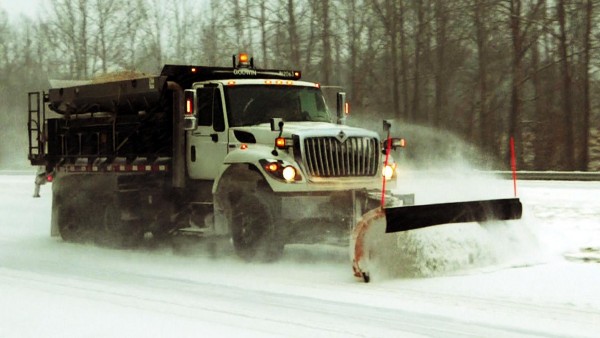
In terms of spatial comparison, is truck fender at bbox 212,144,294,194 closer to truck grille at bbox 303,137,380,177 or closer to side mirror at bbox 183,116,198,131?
truck grille at bbox 303,137,380,177

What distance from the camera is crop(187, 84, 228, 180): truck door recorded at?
37.2 ft

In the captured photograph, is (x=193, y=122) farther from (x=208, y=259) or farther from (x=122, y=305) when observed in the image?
(x=122, y=305)

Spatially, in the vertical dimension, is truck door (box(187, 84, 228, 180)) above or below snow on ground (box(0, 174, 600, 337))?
above

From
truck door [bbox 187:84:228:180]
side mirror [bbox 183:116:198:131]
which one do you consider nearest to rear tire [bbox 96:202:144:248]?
truck door [bbox 187:84:228:180]

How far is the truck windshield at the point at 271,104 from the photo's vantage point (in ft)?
37.4

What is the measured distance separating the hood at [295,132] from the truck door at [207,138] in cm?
28

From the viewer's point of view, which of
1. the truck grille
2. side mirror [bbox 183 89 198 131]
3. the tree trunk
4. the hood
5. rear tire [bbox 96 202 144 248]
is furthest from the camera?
the tree trunk

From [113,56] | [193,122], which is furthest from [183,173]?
[113,56]

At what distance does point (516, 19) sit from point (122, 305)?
96.6 feet

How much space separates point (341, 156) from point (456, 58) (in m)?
28.4

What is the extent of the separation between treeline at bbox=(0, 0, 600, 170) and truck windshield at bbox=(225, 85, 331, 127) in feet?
69.8

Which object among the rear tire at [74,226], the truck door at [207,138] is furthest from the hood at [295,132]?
the rear tire at [74,226]

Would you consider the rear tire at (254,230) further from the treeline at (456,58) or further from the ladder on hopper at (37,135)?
the treeline at (456,58)

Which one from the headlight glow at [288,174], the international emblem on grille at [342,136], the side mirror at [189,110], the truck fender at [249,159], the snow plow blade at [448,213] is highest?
the side mirror at [189,110]
